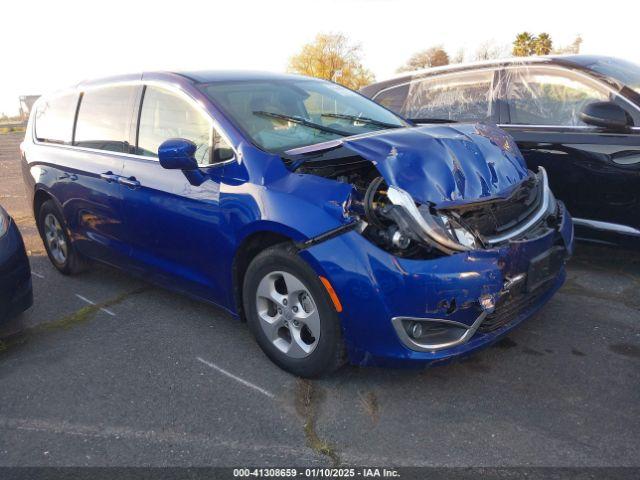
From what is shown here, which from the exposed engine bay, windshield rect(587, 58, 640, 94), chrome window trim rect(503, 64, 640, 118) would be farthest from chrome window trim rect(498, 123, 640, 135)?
the exposed engine bay

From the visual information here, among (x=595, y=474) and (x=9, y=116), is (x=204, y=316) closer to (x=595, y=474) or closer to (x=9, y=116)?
(x=595, y=474)

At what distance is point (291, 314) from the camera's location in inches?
118

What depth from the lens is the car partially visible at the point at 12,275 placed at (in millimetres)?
3523

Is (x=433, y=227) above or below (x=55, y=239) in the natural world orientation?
above

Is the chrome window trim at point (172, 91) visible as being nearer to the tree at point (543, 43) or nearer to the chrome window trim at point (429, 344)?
the chrome window trim at point (429, 344)

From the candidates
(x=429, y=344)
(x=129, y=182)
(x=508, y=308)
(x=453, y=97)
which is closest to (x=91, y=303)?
(x=129, y=182)

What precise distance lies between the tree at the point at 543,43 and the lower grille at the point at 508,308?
140 ft

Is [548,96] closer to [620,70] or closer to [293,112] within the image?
[620,70]

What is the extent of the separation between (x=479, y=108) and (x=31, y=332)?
13.7ft

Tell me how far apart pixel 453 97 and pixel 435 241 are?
3145 mm

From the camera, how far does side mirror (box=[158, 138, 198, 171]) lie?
3160mm

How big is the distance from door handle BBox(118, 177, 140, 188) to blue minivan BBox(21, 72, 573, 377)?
0.5 inches

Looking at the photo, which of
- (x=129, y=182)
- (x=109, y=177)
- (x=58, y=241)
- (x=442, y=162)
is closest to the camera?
(x=442, y=162)

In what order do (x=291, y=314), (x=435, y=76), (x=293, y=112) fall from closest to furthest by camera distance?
(x=291, y=314) < (x=293, y=112) < (x=435, y=76)
